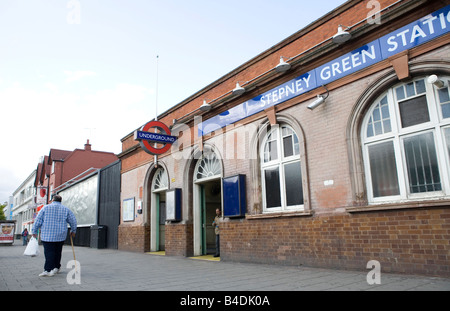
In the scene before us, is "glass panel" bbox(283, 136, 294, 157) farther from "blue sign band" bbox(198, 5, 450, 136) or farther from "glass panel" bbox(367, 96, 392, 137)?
"glass panel" bbox(367, 96, 392, 137)

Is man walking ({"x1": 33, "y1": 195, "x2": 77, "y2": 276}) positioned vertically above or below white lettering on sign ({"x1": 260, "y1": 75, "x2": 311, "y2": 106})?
below

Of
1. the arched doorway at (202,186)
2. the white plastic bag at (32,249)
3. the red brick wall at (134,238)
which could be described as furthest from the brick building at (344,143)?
the red brick wall at (134,238)

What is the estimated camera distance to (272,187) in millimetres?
9570

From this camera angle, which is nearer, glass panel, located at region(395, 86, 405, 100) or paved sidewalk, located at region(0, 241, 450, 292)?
paved sidewalk, located at region(0, 241, 450, 292)

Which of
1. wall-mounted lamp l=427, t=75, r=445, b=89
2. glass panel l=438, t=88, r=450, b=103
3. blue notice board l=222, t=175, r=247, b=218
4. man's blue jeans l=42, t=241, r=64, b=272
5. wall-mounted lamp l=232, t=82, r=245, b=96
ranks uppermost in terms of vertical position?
wall-mounted lamp l=232, t=82, r=245, b=96

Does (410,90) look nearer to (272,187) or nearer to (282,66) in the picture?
(282,66)

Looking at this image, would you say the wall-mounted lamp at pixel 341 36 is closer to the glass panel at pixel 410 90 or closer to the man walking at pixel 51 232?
the glass panel at pixel 410 90

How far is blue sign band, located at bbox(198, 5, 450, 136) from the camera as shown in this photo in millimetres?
6410

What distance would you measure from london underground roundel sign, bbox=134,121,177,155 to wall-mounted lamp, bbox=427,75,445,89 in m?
9.35

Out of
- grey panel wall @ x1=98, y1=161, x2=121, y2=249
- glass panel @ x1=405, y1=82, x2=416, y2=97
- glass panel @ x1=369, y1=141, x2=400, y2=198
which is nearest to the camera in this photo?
glass panel @ x1=405, y1=82, x2=416, y2=97

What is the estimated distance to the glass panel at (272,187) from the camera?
9383 mm

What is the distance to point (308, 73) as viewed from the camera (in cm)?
868

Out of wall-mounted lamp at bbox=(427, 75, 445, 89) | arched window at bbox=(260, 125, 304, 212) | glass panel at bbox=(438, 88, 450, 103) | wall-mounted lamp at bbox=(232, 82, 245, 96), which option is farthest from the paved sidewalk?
wall-mounted lamp at bbox=(232, 82, 245, 96)

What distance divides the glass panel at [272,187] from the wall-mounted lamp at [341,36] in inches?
141
